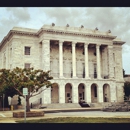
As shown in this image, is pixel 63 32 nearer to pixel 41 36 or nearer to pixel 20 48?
pixel 41 36

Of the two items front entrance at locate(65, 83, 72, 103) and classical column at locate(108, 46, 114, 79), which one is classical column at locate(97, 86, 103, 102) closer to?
classical column at locate(108, 46, 114, 79)

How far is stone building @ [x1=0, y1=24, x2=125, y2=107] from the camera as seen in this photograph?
45.6m

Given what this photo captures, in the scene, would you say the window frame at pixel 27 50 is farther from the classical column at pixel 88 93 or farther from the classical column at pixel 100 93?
the classical column at pixel 100 93

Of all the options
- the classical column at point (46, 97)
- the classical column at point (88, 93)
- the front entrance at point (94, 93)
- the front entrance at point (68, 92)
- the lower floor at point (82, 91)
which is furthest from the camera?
the front entrance at point (94, 93)

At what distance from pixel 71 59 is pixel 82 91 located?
24.6ft

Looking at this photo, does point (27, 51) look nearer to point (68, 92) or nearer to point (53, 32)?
point (53, 32)

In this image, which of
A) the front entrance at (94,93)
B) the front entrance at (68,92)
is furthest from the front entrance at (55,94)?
the front entrance at (94,93)

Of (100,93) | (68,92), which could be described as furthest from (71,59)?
(100,93)

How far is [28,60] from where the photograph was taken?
46781 mm

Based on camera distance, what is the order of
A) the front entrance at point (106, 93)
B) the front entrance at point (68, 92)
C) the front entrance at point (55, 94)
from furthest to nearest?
1. the front entrance at point (106, 93)
2. the front entrance at point (68, 92)
3. the front entrance at point (55, 94)

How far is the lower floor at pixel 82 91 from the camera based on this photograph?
148ft

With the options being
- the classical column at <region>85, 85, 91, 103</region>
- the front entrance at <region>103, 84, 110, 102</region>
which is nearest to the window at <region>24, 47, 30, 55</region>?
the classical column at <region>85, 85, 91, 103</region>

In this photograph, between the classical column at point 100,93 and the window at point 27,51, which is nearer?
the window at point 27,51
